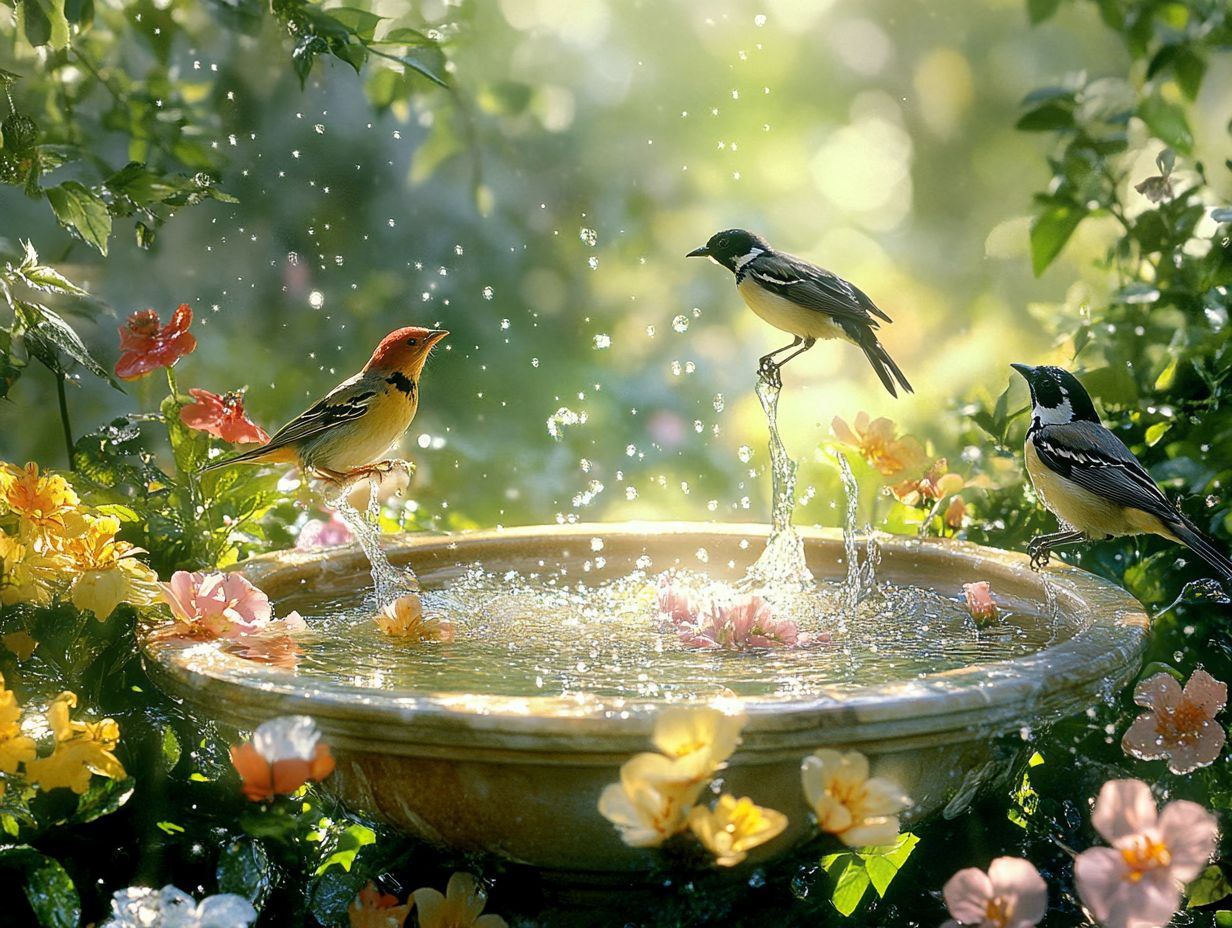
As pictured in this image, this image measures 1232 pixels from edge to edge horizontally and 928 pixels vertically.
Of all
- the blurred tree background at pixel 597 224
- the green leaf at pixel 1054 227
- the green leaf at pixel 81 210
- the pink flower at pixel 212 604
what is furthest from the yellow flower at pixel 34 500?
the green leaf at pixel 1054 227

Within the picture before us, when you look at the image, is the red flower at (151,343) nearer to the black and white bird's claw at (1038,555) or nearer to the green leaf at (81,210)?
the green leaf at (81,210)

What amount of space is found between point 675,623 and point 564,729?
30.7 inches

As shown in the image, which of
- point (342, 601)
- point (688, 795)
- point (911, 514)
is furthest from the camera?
point (911, 514)

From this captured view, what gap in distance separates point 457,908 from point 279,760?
34 centimetres

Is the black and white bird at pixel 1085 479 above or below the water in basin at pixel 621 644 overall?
above

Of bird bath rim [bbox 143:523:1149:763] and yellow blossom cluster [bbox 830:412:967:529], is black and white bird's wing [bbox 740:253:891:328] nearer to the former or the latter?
yellow blossom cluster [bbox 830:412:967:529]

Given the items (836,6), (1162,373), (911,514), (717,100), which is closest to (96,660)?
(911,514)

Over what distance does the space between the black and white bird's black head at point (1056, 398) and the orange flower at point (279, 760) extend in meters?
1.29

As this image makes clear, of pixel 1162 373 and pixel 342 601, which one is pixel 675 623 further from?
pixel 1162 373

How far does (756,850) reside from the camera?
1.45 meters

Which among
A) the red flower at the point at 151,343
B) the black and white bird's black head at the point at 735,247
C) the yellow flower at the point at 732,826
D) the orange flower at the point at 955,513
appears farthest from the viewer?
the orange flower at the point at 955,513

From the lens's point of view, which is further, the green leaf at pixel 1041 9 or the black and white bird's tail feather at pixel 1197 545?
the green leaf at pixel 1041 9

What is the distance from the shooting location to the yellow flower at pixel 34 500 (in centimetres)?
169

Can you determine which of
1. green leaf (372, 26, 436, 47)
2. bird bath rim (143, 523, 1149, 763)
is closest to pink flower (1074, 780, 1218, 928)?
bird bath rim (143, 523, 1149, 763)
